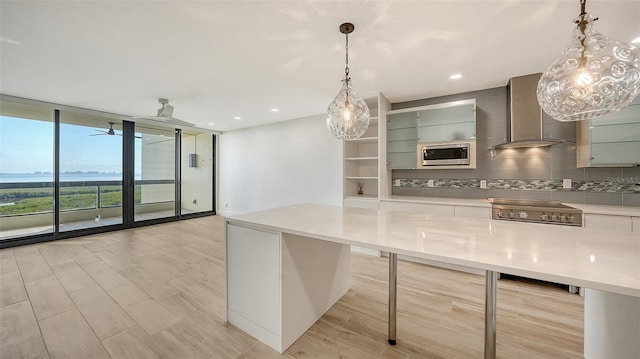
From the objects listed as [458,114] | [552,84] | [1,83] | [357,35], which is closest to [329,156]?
[458,114]

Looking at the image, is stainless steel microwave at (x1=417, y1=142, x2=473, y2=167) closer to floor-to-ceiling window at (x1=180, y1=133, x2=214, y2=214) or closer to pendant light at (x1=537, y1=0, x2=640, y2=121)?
pendant light at (x1=537, y1=0, x2=640, y2=121)

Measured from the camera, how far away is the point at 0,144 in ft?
11.9

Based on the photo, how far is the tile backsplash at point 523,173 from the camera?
2623 millimetres

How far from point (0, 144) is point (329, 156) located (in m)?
5.27

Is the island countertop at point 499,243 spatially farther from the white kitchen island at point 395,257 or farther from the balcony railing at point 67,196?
the balcony railing at point 67,196

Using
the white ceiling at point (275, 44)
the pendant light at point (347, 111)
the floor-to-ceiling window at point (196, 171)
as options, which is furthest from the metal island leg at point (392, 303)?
the floor-to-ceiling window at point (196, 171)

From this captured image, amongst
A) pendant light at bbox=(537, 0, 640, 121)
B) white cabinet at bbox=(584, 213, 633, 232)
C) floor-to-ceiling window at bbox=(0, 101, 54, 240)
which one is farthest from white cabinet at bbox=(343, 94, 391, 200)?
floor-to-ceiling window at bbox=(0, 101, 54, 240)

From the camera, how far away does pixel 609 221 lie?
2.21 metres

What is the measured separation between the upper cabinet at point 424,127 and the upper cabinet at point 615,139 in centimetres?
107

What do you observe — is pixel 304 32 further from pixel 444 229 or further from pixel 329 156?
pixel 329 156

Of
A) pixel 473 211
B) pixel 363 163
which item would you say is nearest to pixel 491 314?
pixel 473 211

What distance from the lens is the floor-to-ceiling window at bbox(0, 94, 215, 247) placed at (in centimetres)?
376

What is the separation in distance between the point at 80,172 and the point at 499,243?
20.5 ft

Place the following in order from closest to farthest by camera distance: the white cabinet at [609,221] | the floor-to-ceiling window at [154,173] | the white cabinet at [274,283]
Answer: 1. the white cabinet at [274,283]
2. the white cabinet at [609,221]
3. the floor-to-ceiling window at [154,173]
